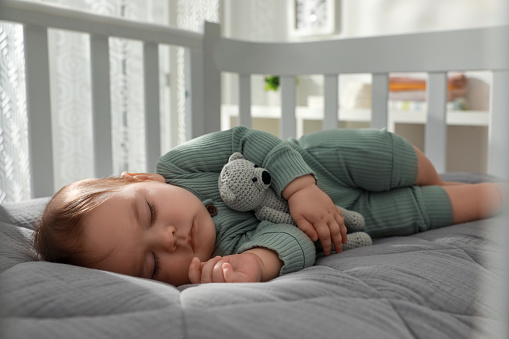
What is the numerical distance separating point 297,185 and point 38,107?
557 millimetres

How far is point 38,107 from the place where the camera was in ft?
3.23

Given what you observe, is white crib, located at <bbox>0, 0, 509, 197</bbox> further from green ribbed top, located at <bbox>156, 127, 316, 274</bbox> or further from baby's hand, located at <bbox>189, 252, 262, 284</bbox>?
baby's hand, located at <bbox>189, 252, 262, 284</bbox>

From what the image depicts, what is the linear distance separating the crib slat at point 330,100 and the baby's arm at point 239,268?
2.63ft

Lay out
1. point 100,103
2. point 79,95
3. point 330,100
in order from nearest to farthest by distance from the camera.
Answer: point 100,103
point 330,100
point 79,95

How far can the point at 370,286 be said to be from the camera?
1.82 feet

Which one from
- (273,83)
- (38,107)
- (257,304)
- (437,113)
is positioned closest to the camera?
(257,304)

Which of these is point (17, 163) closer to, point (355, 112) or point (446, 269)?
point (355, 112)

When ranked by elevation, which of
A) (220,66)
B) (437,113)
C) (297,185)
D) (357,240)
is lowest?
(357,240)

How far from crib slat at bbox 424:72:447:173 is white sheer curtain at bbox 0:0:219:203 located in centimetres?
132

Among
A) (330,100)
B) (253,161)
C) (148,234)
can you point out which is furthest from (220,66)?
(148,234)

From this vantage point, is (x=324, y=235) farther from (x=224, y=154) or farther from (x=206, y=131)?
(x=206, y=131)

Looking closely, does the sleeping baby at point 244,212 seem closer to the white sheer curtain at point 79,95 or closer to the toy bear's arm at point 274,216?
the toy bear's arm at point 274,216

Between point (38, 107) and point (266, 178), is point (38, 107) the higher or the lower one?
the higher one

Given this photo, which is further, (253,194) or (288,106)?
(288,106)
